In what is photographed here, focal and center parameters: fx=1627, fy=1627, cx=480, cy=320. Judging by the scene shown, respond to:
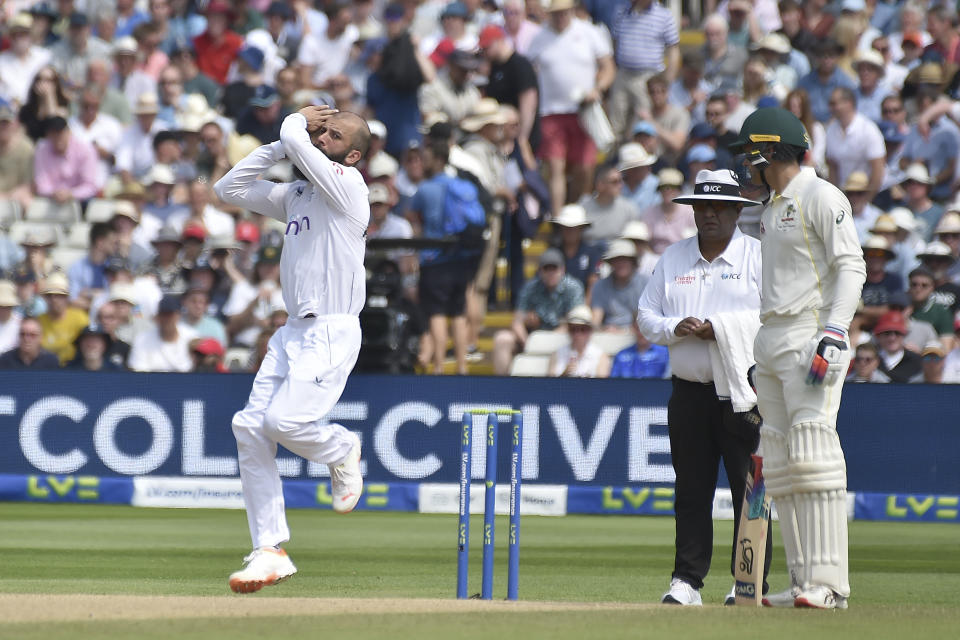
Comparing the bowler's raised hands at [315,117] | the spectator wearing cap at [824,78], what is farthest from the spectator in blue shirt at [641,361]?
the bowler's raised hands at [315,117]

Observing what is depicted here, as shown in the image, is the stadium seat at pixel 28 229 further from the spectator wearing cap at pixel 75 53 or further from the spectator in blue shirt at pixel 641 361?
the spectator in blue shirt at pixel 641 361

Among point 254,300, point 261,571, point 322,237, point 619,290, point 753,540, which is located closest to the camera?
point 753,540

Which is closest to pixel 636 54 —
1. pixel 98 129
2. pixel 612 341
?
pixel 612 341

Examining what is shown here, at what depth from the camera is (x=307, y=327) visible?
808cm

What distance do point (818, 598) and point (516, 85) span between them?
34.8ft

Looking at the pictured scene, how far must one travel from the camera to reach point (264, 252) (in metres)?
15.7

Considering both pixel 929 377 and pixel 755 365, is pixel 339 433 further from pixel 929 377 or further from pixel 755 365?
pixel 929 377

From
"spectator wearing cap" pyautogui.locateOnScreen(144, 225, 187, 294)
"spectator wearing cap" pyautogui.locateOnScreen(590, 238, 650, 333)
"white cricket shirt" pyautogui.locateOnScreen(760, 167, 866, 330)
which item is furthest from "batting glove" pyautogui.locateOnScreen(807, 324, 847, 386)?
"spectator wearing cap" pyautogui.locateOnScreen(144, 225, 187, 294)

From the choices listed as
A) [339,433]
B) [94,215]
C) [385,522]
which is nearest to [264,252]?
[94,215]

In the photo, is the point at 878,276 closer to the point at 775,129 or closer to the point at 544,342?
the point at 544,342

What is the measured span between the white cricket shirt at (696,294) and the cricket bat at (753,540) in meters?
0.74

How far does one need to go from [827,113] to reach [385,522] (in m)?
7.45

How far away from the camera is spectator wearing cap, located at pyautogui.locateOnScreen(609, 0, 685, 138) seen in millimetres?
18062

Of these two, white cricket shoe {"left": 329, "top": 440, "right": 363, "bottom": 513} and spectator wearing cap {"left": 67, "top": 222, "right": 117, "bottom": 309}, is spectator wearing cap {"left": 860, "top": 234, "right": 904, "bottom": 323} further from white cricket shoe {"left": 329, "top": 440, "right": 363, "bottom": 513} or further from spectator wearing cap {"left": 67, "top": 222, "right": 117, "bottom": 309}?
white cricket shoe {"left": 329, "top": 440, "right": 363, "bottom": 513}
